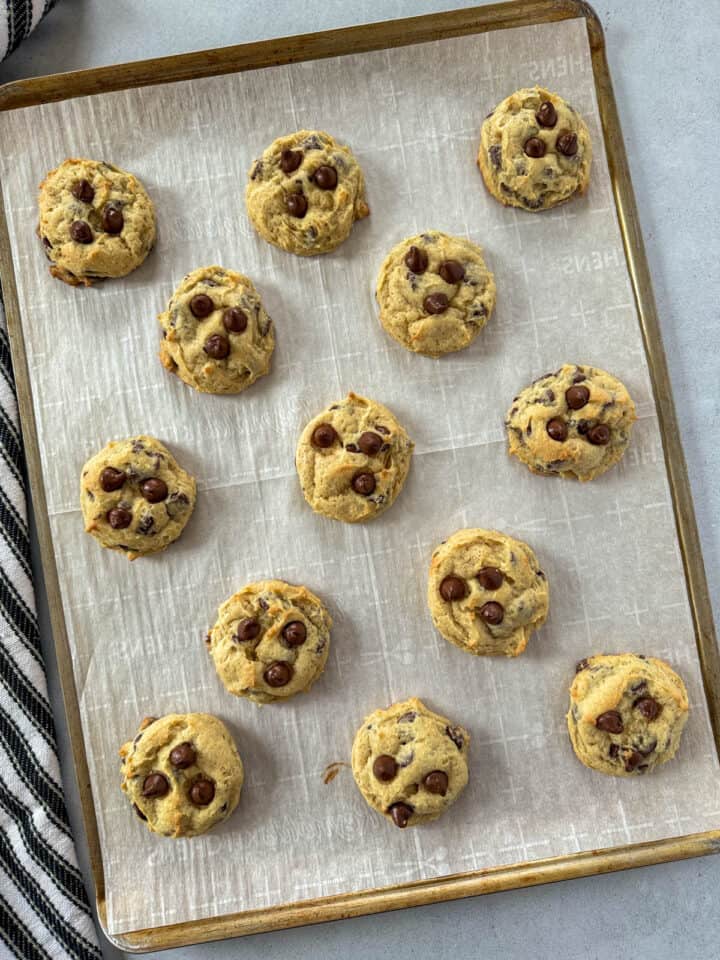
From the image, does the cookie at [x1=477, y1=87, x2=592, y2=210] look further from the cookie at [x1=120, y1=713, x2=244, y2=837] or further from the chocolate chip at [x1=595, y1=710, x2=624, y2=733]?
the cookie at [x1=120, y1=713, x2=244, y2=837]

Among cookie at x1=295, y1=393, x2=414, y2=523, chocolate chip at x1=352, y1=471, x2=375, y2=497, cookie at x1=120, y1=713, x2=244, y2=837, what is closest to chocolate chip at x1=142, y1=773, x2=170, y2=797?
cookie at x1=120, y1=713, x2=244, y2=837

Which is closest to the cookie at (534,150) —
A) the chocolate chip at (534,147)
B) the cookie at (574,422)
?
the chocolate chip at (534,147)

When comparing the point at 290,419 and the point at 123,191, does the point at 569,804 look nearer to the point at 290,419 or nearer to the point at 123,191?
the point at 290,419

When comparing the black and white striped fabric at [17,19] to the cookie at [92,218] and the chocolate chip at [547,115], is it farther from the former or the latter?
the chocolate chip at [547,115]

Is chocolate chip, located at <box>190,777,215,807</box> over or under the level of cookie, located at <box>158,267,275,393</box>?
under

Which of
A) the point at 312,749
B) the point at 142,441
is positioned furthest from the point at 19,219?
the point at 312,749

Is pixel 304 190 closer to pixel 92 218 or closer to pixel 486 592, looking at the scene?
pixel 92 218
